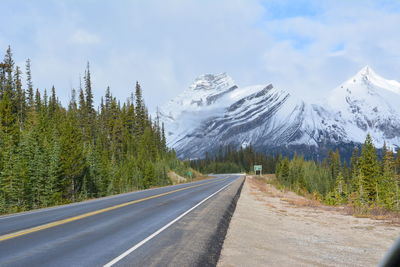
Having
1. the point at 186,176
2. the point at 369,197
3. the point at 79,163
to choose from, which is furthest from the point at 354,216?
the point at 186,176

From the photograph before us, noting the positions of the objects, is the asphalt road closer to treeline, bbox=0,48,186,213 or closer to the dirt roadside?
the dirt roadside

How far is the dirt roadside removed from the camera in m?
8.05

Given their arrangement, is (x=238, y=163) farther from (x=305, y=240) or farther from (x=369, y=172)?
(x=305, y=240)

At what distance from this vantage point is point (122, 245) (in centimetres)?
840

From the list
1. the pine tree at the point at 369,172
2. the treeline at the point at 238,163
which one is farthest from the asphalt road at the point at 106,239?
the treeline at the point at 238,163

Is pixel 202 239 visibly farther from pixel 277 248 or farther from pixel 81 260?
pixel 81 260

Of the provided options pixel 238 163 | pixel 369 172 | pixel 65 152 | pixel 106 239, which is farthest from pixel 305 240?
pixel 238 163

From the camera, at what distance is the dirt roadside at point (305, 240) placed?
8.05 meters

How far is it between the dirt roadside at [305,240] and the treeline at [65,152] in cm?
1837

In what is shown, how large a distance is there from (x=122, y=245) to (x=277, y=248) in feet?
13.3

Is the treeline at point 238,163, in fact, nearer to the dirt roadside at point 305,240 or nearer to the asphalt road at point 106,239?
the dirt roadside at point 305,240

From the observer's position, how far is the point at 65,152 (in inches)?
1523

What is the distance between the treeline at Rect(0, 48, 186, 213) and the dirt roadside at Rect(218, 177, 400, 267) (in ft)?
60.3

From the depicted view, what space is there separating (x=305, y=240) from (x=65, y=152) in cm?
3354
